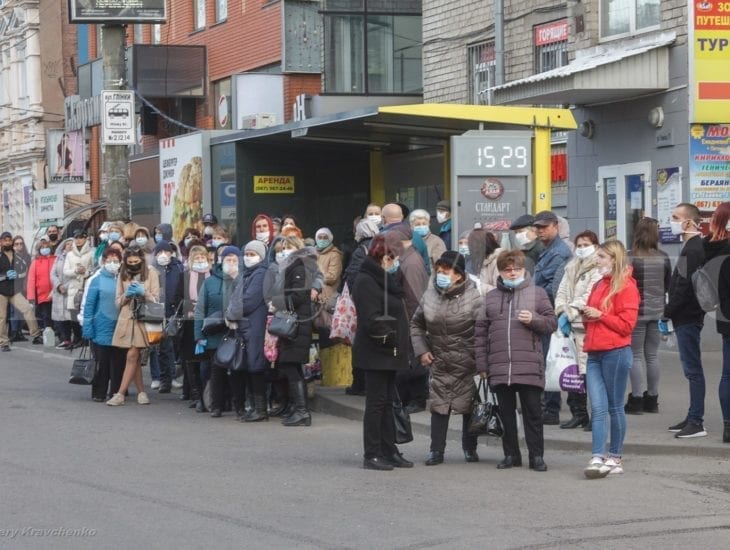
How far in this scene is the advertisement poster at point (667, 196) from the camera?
58.1ft

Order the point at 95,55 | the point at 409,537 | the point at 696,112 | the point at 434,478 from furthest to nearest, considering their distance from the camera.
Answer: the point at 95,55
the point at 696,112
the point at 434,478
the point at 409,537

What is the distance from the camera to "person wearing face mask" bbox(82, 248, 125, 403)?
1523 cm

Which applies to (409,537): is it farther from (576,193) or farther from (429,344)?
(576,193)

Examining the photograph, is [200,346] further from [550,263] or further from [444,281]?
[444,281]

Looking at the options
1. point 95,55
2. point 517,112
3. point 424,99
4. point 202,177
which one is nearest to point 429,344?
point 517,112

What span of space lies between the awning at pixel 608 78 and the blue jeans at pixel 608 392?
7588mm

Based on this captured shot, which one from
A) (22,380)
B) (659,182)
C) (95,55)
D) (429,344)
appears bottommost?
(22,380)

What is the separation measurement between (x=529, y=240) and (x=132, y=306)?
15.0 feet

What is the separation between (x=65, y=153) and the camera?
128ft

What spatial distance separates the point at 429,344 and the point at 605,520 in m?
2.60

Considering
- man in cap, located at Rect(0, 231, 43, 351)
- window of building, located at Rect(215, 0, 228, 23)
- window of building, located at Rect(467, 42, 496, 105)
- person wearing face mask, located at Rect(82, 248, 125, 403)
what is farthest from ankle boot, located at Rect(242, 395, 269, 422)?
window of building, located at Rect(215, 0, 228, 23)

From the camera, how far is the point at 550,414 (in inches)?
498

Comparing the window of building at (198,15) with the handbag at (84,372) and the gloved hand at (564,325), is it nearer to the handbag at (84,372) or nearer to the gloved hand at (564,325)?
the handbag at (84,372)

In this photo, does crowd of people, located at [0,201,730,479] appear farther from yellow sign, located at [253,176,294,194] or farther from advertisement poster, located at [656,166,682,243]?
advertisement poster, located at [656,166,682,243]
